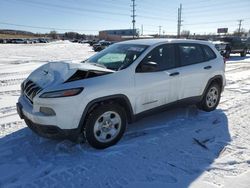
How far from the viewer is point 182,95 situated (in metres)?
5.27

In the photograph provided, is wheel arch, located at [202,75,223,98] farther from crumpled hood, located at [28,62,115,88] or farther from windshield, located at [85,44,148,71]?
crumpled hood, located at [28,62,115,88]

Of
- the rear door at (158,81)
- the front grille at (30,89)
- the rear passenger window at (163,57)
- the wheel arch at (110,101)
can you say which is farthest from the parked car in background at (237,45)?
the front grille at (30,89)

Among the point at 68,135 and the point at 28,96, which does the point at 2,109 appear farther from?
the point at 68,135

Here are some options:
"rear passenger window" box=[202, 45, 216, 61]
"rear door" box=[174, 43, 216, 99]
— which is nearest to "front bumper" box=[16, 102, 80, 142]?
"rear door" box=[174, 43, 216, 99]

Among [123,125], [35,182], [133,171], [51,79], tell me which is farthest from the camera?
[123,125]

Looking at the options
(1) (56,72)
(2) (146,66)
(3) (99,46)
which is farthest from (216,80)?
(3) (99,46)

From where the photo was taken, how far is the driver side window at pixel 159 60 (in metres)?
4.47

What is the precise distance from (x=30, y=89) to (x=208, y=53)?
4.04m

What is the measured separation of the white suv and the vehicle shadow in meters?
0.36

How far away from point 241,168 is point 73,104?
99.3 inches

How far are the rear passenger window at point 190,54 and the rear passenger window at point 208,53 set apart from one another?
0.16 meters

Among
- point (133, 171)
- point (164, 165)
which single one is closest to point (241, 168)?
point (164, 165)

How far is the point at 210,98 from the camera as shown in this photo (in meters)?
6.09

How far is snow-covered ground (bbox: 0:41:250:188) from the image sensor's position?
329 centimetres
